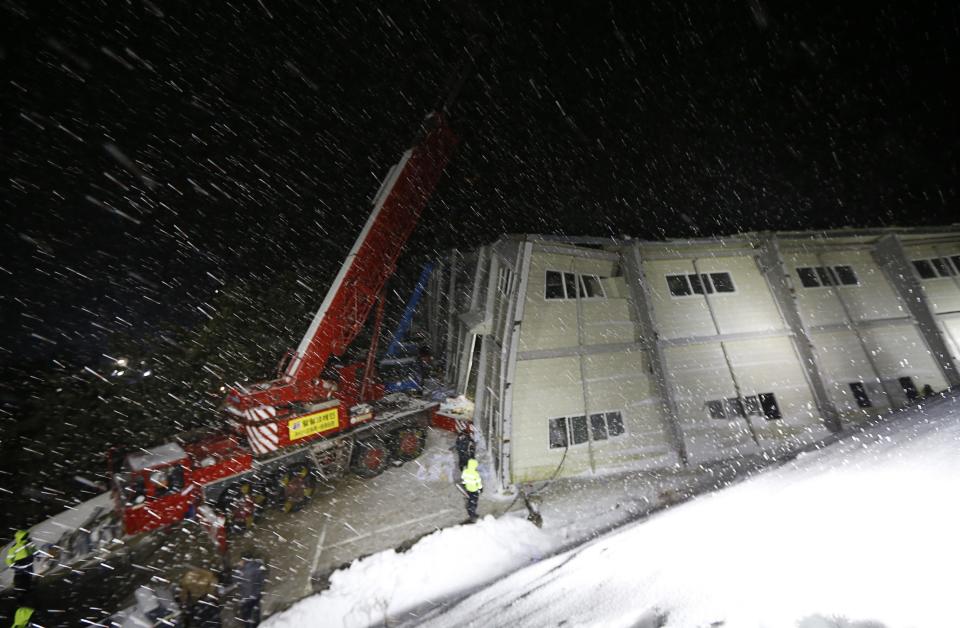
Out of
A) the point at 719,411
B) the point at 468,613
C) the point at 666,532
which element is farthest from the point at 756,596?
the point at 719,411

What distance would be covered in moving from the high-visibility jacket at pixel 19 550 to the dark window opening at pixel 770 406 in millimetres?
15120

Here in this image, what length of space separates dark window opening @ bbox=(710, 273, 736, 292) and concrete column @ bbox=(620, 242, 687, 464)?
273 cm

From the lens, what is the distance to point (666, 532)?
5.65 feet

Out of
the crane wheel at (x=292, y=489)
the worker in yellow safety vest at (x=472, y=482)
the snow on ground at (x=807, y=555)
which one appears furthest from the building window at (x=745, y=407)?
the crane wheel at (x=292, y=489)

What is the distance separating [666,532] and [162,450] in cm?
840

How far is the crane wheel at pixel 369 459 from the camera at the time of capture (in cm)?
822

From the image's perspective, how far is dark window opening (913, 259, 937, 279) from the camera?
1121 centimetres

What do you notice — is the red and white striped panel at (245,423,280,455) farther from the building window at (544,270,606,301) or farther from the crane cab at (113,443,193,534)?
the building window at (544,270,606,301)

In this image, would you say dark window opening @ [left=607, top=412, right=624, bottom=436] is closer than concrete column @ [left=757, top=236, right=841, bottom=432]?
Yes

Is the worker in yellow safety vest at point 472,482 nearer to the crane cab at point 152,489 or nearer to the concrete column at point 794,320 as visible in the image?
the crane cab at point 152,489

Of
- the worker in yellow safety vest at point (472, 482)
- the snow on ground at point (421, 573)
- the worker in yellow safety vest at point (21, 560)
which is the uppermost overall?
the worker in yellow safety vest at point (472, 482)

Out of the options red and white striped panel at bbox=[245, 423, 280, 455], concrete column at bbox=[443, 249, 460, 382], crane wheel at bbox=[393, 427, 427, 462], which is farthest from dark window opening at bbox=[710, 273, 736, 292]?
red and white striped panel at bbox=[245, 423, 280, 455]

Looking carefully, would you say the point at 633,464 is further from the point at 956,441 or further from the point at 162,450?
the point at 162,450

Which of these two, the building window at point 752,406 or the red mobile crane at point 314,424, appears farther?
the building window at point 752,406
